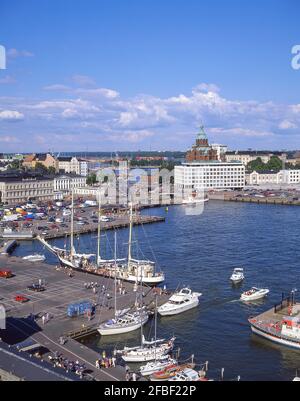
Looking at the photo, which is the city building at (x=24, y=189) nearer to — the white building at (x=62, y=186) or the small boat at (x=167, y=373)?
the white building at (x=62, y=186)

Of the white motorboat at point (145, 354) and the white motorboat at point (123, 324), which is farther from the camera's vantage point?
the white motorboat at point (123, 324)

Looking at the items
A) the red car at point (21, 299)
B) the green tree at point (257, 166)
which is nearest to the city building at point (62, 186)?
the green tree at point (257, 166)

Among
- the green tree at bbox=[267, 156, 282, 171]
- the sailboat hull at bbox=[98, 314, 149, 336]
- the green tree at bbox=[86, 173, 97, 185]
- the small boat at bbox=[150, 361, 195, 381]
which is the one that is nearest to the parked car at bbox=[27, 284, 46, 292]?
the sailboat hull at bbox=[98, 314, 149, 336]

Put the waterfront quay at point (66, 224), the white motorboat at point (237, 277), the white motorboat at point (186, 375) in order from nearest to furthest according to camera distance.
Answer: the white motorboat at point (186, 375)
the white motorboat at point (237, 277)
the waterfront quay at point (66, 224)

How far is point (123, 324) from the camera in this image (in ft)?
67.5

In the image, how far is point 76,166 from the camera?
102438 mm

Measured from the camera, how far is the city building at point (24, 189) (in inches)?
2540

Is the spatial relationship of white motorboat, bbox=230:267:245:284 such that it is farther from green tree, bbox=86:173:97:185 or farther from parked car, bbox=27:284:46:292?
green tree, bbox=86:173:97:185

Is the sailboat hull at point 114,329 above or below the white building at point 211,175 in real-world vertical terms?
below

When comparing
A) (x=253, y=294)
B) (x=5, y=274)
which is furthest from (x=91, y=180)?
(x=253, y=294)

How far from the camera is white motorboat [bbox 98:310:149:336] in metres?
20.2

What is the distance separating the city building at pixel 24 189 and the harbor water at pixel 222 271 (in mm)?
17843

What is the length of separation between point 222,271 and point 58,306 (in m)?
11.4
